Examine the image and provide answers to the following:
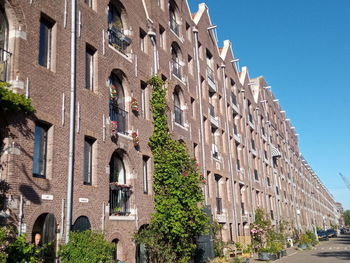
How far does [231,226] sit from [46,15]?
21.8m

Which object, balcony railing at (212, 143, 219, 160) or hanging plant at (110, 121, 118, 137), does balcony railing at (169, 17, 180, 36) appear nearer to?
balcony railing at (212, 143, 219, 160)

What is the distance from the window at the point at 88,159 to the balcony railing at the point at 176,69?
10.1m

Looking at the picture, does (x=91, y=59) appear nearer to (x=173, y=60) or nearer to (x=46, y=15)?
(x=46, y=15)

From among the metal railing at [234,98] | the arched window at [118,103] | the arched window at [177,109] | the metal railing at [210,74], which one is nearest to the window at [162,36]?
the arched window at [177,109]

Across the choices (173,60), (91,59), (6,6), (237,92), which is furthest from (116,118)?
(237,92)

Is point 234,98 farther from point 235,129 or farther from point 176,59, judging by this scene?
point 176,59

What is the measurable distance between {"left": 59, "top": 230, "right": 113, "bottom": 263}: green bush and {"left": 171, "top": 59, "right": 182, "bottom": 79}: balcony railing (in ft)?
43.5

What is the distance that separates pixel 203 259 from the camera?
21859mm

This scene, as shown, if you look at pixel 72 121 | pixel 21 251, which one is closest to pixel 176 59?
pixel 72 121

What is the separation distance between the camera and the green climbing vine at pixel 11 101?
11.0 meters

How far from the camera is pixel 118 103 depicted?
60.7 ft

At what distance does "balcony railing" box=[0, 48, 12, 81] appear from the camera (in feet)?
39.9

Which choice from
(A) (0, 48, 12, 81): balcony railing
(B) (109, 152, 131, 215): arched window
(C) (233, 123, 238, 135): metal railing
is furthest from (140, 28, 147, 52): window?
(C) (233, 123, 238, 135): metal railing

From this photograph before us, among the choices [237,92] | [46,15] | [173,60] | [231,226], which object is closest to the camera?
[46,15]
